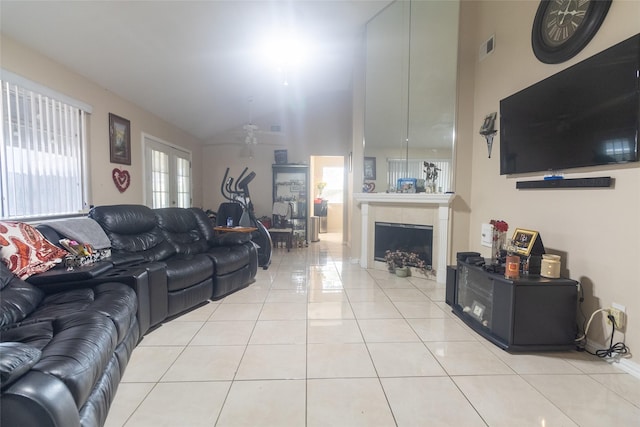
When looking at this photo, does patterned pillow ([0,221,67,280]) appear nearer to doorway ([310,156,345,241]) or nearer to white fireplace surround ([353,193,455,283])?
white fireplace surround ([353,193,455,283])

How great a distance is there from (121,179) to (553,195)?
4739 mm

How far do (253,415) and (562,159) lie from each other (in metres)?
2.76

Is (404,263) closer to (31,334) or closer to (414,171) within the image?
(414,171)

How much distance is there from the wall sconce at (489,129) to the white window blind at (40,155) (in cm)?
444

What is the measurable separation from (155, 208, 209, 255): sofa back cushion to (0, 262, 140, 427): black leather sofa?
1.33 metres

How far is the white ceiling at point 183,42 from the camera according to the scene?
2367mm

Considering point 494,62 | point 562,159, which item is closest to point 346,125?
point 494,62

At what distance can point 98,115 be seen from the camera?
3.27 metres

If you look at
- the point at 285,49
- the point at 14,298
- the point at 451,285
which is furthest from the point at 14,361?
the point at 285,49

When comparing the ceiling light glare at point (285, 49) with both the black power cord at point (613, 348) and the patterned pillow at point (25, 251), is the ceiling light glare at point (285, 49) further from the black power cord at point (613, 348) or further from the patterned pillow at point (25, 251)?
the black power cord at point (613, 348)

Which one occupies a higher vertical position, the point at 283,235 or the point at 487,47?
the point at 487,47

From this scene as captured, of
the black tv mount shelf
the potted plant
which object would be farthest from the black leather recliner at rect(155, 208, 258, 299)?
the black tv mount shelf

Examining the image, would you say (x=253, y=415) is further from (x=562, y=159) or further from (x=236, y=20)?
(x=236, y=20)

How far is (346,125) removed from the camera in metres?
6.66
